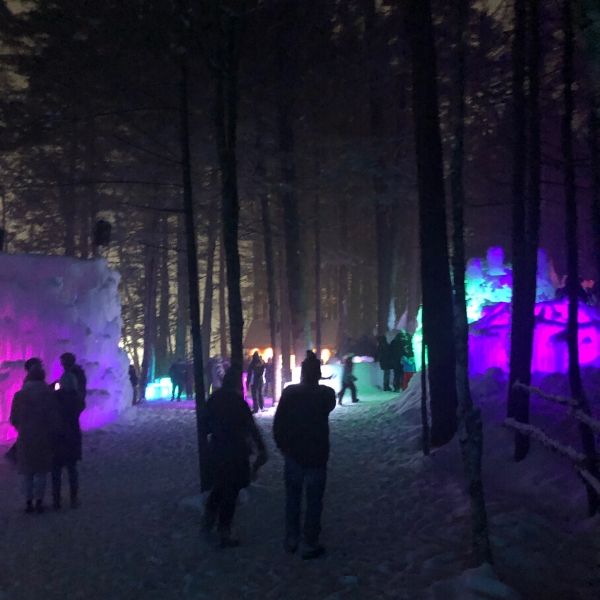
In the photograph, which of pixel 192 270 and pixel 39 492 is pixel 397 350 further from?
pixel 39 492

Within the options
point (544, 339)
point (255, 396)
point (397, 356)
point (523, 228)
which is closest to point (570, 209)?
point (523, 228)

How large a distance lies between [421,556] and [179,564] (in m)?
2.21

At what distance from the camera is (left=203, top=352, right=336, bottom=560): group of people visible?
6320 mm

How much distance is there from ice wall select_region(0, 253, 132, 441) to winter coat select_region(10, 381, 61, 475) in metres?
6.37

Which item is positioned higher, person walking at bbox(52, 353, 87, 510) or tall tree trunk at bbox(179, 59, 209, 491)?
tall tree trunk at bbox(179, 59, 209, 491)

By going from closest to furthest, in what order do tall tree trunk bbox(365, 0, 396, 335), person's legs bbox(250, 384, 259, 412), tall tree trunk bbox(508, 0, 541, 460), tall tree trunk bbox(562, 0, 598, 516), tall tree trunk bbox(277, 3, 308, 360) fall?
tall tree trunk bbox(562, 0, 598, 516), tall tree trunk bbox(508, 0, 541, 460), tall tree trunk bbox(365, 0, 396, 335), tall tree trunk bbox(277, 3, 308, 360), person's legs bbox(250, 384, 259, 412)

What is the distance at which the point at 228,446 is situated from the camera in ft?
21.4

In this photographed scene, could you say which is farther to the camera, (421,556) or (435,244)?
(435,244)

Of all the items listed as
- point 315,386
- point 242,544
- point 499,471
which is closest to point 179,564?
point 242,544

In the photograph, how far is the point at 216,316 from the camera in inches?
2702

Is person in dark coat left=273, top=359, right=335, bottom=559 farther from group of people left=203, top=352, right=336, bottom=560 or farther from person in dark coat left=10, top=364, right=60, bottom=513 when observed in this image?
person in dark coat left=10, top=364, right=60, bottom=513

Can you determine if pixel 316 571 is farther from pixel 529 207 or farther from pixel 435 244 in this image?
pixel 435 244

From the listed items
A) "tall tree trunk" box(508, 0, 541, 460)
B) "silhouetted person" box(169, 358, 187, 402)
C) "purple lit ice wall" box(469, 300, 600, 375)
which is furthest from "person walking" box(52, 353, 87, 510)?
"silhouetted person" box(169, 358, 187, 402)

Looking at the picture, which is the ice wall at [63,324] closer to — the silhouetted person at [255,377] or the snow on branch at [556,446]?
the silhouetted person at [255,377]
